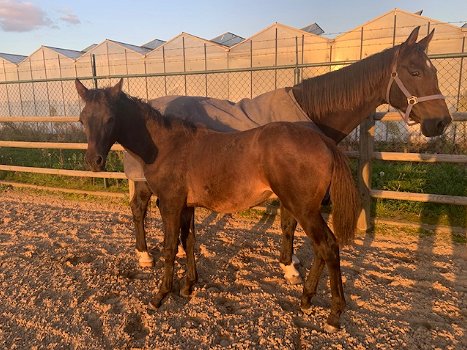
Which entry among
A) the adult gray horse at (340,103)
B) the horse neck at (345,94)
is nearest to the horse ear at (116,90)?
the adult gray horse at (340,103)

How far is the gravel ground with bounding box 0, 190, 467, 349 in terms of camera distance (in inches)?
93.7

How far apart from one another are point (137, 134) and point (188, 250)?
1156mm

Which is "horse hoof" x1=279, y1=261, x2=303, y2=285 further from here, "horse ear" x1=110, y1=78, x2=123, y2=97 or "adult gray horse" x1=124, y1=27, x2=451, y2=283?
"horse ear" x1=110, y1=78, x2=123, y2=97

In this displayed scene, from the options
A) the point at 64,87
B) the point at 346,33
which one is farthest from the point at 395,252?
the point at 64,87

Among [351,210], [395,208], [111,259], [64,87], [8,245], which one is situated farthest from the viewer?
[64,87]

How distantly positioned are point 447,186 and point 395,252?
6.89ft

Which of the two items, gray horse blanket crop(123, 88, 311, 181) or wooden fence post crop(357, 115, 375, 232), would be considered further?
wooden fence post crop(357, 115, 375, 232)

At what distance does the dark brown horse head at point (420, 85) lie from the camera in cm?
286

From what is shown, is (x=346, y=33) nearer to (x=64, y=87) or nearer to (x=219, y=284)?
(x=219, y=284)

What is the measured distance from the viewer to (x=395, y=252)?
3.77m

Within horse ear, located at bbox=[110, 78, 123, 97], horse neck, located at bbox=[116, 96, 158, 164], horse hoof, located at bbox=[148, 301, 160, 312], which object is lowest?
horse hoof, located at bbox=[148, 301, 160, 312]

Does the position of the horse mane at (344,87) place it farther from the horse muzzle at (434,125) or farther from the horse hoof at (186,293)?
the horse hoof at (186,293)

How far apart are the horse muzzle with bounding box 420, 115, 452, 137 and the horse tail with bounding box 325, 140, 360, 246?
102 cm

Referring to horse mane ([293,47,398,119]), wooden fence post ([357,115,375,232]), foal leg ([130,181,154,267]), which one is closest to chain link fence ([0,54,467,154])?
wooden fence post ([357,115,375,232])
